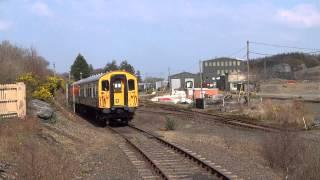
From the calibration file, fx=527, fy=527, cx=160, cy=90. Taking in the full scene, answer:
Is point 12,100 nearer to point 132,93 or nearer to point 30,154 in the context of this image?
point 132,93

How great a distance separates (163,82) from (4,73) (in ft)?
412

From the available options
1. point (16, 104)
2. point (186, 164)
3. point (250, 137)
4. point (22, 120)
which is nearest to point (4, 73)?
point (16, 104)

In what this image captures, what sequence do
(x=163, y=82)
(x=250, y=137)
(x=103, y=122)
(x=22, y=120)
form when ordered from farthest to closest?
(x=163, y=82) < (x=103, y=122) < (x=250, y=137) < (x=22, y=120)

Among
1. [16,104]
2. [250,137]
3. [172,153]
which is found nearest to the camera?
[172,153]

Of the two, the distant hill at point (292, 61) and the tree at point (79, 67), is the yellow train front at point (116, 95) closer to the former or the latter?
the tree at point (79, 67)

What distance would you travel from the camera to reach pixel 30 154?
Result: 1041cm

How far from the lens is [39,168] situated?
9.16 meters

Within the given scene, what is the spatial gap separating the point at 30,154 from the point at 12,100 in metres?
11.1

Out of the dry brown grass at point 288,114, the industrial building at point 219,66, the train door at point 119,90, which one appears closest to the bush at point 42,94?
the train door at point 119,90

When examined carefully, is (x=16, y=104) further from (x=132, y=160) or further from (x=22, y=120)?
(x=132, y=160)

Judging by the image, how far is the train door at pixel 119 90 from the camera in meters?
30.7

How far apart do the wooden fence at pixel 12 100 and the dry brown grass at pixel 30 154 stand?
1.83 metres

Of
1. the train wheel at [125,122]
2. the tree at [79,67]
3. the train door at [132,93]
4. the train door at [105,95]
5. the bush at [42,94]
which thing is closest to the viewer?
the train door at [105,95]

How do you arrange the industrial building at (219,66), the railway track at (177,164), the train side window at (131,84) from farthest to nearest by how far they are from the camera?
the industrial building at (219,66)
the train side window at (131,84)
the railway track at (177,164)
